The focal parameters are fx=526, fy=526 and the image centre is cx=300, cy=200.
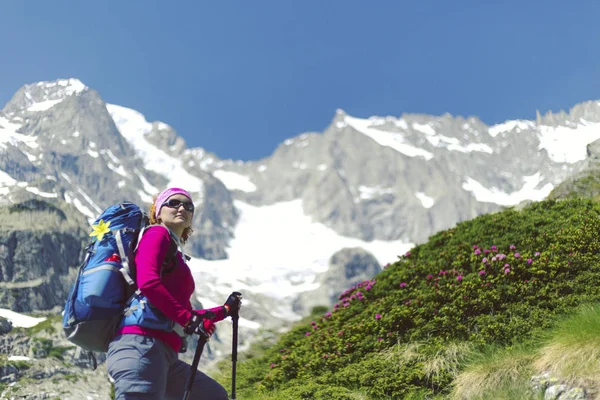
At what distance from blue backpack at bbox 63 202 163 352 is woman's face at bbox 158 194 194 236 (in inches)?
18.4

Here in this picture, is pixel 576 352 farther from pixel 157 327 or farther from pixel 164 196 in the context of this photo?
pixel 164 196

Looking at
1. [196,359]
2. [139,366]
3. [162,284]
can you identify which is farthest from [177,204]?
[139,366]

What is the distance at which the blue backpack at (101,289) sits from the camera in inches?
192

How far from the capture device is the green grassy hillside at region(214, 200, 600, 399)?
8.21 metres

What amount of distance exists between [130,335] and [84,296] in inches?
21.9

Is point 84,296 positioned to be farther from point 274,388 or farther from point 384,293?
point 384,293

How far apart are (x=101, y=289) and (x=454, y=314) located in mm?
6577

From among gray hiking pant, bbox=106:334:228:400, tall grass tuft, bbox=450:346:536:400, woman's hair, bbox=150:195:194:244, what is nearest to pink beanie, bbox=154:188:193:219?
woman's hair, bbox=150:195:194:244

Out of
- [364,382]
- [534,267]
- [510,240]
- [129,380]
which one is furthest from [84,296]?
[510,240]

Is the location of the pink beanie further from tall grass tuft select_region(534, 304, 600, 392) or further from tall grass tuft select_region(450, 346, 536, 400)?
tall grass tuft select_region(534, 304, 600, 392)

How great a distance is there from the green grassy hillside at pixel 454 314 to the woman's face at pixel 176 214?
3976mm

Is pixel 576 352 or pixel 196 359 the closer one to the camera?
pixel 196 359

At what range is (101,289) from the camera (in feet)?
16.1

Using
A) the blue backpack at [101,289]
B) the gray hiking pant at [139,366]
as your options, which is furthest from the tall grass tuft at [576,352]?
the blue backpack at [101,289]
